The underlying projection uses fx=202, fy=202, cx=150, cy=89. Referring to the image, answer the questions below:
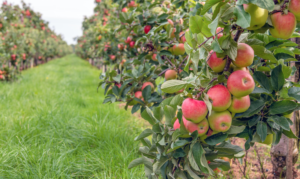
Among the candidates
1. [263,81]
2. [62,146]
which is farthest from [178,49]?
[62,146]

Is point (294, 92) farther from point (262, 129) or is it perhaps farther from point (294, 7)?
point (294, 7)

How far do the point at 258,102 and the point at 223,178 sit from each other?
3.67ft

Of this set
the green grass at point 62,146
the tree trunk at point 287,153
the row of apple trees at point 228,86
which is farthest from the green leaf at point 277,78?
the green grass at point 62,146

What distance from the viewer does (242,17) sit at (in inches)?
22.0

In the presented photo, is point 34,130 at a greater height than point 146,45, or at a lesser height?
lesser

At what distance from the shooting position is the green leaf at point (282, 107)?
75 cm

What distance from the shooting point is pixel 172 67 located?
61.9 inches

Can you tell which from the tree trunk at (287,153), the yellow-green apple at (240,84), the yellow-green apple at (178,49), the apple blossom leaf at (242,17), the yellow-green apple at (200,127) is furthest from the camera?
the yellow-green apple at (178,49)

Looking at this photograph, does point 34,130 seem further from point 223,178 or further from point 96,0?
point 96,0

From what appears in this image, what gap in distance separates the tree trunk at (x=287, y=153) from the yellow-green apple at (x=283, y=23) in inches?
40.6

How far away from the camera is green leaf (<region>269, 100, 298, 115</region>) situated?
0.75 m

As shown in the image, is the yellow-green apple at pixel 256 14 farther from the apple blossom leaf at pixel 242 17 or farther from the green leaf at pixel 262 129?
the green leaf at pixel 262 129

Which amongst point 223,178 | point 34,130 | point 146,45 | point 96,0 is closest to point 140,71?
point 146,45

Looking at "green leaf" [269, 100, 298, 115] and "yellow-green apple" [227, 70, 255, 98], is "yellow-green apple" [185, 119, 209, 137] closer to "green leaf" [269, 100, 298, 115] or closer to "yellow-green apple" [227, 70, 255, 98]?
"yellow-green apple" [227, 70, 255, 98]
